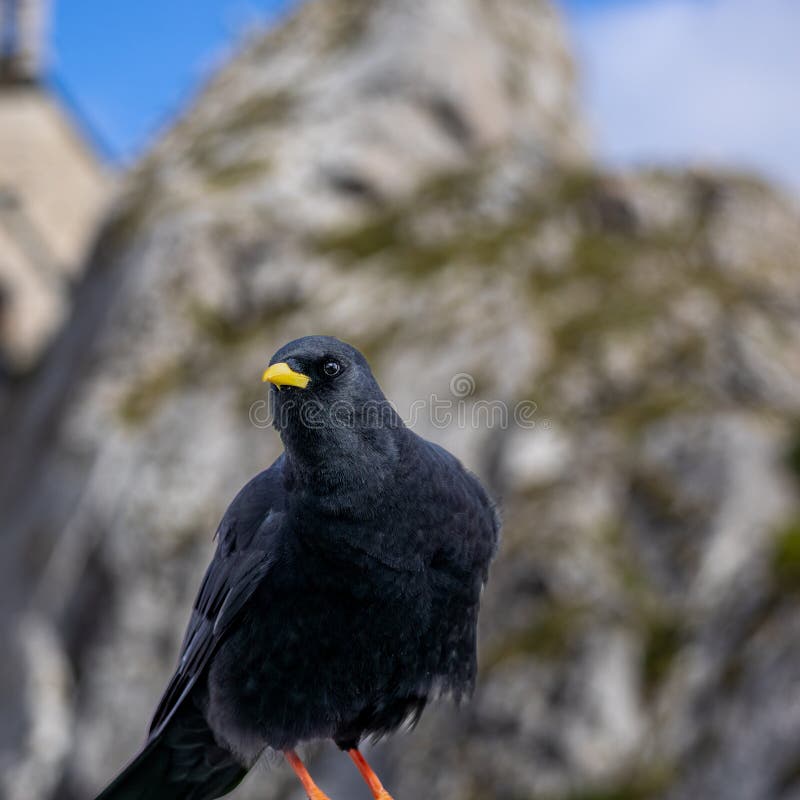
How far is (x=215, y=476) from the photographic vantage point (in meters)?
15.3

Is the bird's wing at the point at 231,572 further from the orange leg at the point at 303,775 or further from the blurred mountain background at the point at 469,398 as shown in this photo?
the blurred mountain background at the point at 469,398

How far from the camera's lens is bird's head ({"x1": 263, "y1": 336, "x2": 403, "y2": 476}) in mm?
3213

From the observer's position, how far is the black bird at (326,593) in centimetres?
322

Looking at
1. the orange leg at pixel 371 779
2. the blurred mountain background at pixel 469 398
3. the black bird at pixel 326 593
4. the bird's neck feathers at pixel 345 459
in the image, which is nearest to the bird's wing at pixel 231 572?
the black bird at pixel 326 593

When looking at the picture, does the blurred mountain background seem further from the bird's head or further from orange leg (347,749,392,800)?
the bird's head

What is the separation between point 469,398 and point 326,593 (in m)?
10.4

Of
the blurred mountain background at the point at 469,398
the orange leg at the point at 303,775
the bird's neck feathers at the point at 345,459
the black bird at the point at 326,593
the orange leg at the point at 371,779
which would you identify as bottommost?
the blurred mountain background at the point at 469,398

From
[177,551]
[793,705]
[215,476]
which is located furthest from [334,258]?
[793,705]

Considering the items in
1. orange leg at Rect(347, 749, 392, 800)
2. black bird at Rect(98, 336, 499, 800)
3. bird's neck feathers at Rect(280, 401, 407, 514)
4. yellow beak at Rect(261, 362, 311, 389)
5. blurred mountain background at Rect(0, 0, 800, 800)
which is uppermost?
yellow beak at Rect(261, 362, 311, 389)

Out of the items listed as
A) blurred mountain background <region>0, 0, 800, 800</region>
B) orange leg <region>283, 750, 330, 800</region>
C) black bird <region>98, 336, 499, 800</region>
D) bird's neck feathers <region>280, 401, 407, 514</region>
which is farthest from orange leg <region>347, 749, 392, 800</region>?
blurred mountain background <region>0, 0, 800, 800</region>

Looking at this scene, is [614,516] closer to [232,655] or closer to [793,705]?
[793,705]

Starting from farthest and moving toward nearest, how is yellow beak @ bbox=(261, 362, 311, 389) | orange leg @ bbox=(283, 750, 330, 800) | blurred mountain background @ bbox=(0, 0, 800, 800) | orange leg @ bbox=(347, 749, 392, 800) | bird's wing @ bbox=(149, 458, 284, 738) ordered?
1. blurred mountain background @ bbox=(0, 0, 800, 800)
2. orange leg @ bbox=(347, 749, 392, 800)
3. orange leg @ bbox=(283, 750, 330, 800)
4. bird's wing @ bbox=(149, 458, 284, 738)
5. yellow beak @ bbox=(261, 362, 311, 389)

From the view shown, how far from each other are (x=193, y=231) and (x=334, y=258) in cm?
291

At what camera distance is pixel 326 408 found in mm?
3236
